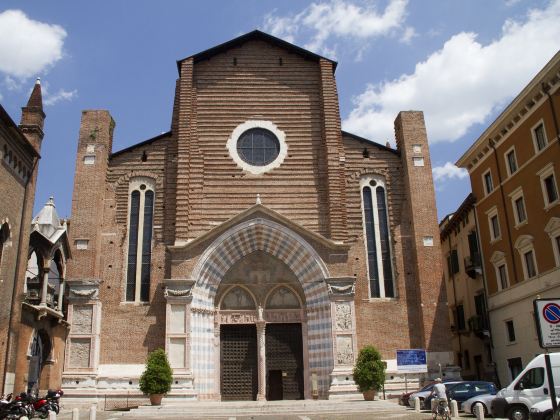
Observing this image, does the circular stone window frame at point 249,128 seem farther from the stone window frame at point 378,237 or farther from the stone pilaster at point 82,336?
the stone pilaster at point 82,336

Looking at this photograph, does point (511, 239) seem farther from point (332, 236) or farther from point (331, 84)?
point (331, 84)

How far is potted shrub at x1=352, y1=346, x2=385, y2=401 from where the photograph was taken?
22.6 metres

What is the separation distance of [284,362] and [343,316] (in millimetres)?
3418

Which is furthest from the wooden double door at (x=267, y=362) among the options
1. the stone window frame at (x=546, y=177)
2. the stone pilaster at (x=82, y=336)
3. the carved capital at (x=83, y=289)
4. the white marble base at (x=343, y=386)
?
the stone window frame at (x=546, y=177)

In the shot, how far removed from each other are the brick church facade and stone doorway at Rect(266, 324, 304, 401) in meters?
0.06

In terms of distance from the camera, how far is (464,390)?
72.5 feet

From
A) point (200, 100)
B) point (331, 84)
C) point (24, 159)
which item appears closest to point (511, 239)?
point (331, 84)

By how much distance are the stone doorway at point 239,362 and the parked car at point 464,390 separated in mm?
7443

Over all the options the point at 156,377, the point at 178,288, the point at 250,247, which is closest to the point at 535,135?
the point at 250,247

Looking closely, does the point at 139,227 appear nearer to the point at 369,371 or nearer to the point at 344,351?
the point at 344,351

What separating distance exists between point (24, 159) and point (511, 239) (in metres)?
20.8

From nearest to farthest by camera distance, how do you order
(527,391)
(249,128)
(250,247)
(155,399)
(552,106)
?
(527,391), (155,399), (552,106), (250,247), (249,128)

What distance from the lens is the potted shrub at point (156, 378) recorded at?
2222 cm

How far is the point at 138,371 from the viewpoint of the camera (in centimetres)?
2397
